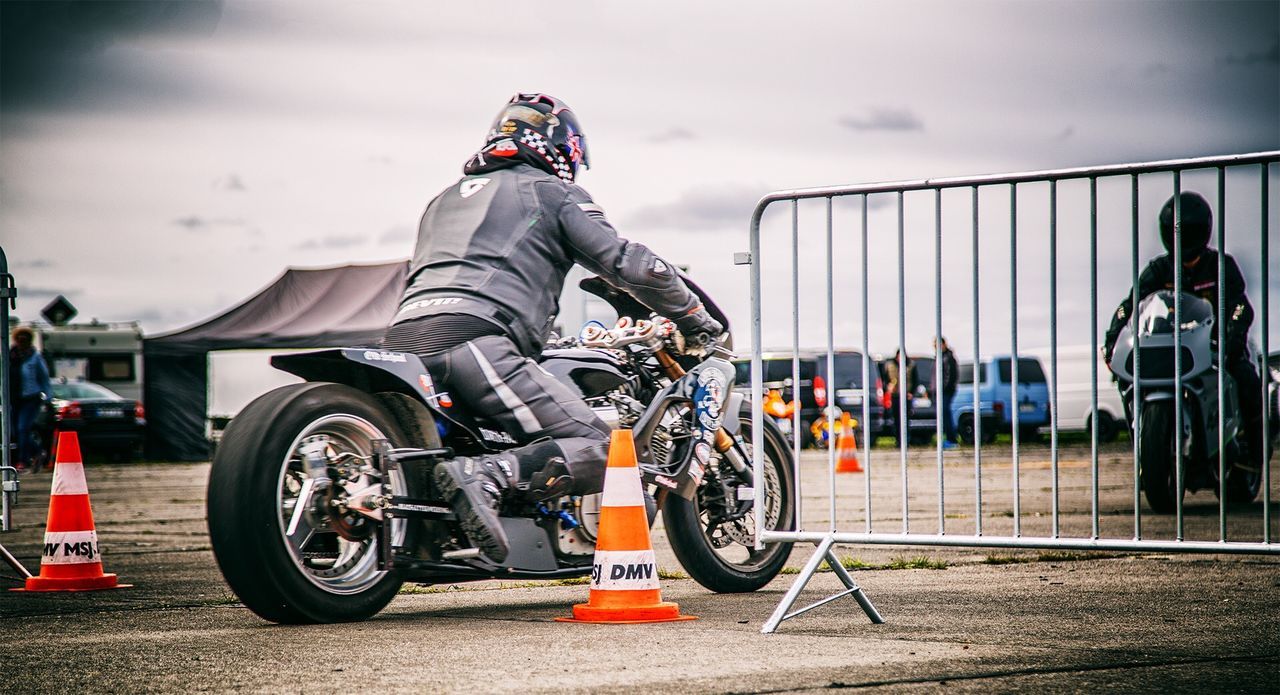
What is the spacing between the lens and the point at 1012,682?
3.93 metres

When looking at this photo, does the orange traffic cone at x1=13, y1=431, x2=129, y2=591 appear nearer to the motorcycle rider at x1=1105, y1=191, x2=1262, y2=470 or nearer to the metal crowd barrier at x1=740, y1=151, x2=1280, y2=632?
the metal crowd barrier at x1=740, y1=151, x2=1280, y2=632

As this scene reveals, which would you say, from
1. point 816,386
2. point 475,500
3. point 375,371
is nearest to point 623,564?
point 475,500

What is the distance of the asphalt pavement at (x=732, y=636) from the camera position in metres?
4.05

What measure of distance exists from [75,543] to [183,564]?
3.47 feet

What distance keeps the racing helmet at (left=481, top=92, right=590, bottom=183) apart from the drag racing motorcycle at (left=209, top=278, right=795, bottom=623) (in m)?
0.62

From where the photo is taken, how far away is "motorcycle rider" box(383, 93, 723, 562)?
5.53 metres

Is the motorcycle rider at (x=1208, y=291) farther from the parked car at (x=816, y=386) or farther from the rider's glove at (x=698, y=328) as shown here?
the parked car at (x=816, y=386)

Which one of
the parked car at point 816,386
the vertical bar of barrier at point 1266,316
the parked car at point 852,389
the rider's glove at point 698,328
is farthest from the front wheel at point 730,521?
the parked car at point 816,386

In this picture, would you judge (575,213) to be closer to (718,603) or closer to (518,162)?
(518,162)

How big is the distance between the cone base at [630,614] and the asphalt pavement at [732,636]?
0.08m

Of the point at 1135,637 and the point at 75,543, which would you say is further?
the point at 75,543

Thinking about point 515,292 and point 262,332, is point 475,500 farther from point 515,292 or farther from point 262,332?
point 262,332

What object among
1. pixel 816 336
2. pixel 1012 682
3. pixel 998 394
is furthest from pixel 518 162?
pixel 998 394

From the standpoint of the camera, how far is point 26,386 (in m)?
19.1
